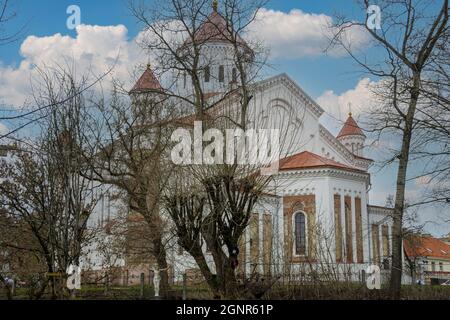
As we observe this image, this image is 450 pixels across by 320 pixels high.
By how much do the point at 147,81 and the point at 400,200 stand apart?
12.9m

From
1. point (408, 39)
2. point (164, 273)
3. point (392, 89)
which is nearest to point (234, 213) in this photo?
point (392, 89)

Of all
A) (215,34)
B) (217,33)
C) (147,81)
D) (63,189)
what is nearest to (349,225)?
(147,81)

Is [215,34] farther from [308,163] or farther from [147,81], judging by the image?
[308,163]

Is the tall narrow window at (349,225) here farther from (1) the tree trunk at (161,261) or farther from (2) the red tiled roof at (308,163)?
(1) the tree trunk at (161,261)

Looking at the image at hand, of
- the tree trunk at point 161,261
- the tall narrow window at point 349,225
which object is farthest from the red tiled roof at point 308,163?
the tree trunk at point 161,261

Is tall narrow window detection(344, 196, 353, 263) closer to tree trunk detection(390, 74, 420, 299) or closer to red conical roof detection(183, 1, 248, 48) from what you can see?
red conical roof detection(183, 1, 248, 48)

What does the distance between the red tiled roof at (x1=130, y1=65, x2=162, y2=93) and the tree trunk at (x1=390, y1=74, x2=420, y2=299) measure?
10531 millimetres

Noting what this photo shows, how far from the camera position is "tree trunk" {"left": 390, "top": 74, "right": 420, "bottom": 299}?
15055 millimetres

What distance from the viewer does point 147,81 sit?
79.6 ft

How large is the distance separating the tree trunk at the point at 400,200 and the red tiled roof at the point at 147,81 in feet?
34.6

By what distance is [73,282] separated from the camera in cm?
1317

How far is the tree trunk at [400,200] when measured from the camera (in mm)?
15055

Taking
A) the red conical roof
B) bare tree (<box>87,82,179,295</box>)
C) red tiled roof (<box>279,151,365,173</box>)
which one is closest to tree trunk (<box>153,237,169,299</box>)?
bare tree (<box>87,82,179,295</box>)
